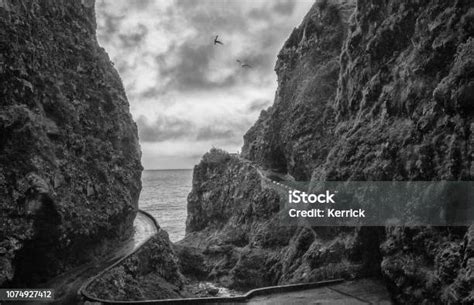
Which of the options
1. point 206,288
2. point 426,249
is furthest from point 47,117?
point 426,249

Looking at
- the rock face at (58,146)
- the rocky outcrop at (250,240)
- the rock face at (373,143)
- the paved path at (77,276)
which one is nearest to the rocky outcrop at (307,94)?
the rock face at (373,143)

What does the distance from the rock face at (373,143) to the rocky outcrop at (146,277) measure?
762cm

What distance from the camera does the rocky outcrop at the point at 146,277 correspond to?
97.7ft

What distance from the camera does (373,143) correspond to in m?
29.8

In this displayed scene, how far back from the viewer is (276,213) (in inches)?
1875

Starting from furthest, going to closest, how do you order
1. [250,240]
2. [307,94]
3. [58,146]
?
[307,94]
[250,240]
[58,146]

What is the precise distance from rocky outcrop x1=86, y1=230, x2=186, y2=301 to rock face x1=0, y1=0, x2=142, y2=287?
4716 mm

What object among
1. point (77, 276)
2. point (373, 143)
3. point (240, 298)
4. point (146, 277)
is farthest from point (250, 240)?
point (240, 298)

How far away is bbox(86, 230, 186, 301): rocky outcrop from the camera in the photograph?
1172 inches

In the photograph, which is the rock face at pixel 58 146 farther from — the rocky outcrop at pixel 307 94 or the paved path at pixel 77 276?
the rocky outcrop at pixel 307 94

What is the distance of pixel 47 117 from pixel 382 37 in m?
27.5

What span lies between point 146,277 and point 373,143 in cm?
2112

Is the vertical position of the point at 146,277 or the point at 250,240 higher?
the point at 250,240

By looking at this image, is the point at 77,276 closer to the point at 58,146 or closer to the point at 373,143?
the point at 58,146
